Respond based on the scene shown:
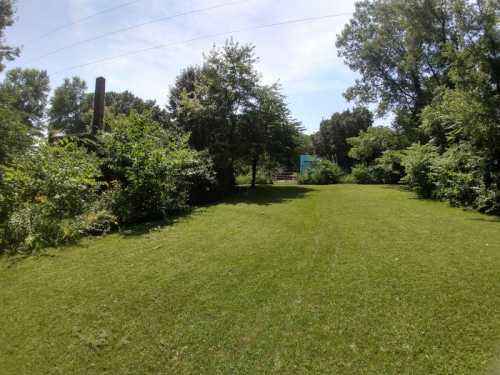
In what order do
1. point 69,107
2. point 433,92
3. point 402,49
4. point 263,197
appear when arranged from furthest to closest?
point 69,107 → point 402,49 → point 433,92 → point 263,197

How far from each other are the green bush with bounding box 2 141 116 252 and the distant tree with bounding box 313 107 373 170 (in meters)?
34.8

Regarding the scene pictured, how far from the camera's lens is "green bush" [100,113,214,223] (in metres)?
8.07

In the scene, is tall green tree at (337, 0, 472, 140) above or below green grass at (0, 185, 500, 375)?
above

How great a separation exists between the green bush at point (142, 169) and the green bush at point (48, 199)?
0.82 metres

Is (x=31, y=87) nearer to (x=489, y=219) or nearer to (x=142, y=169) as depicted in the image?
(x=142, y=169)

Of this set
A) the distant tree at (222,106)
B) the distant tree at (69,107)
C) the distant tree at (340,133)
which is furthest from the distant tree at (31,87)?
the distant tree at (340,133)

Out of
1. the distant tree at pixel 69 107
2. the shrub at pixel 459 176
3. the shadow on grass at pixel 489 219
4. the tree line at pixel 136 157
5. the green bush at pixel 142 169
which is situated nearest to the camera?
the tree line at pixel 136 157

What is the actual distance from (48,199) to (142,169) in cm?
232

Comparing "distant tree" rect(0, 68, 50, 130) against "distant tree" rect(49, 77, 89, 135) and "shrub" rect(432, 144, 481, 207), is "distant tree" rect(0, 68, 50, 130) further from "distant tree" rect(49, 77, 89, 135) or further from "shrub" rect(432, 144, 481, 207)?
"shrub" rect(432, 144, 481, 207)

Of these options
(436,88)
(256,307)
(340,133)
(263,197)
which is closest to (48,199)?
(256,307)

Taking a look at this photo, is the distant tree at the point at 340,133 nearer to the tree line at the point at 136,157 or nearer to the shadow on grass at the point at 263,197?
the tree line at the point at 136,157

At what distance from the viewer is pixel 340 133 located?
39.7m

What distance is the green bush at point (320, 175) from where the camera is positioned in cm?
2439

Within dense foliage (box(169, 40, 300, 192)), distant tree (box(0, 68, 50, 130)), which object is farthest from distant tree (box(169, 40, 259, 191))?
distant tree (box(0, 68, 50, 130))
